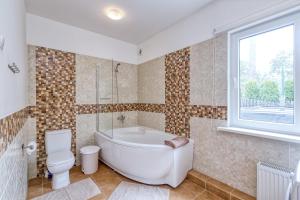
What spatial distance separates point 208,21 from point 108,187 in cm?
275

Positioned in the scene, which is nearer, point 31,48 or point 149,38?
point 31,48

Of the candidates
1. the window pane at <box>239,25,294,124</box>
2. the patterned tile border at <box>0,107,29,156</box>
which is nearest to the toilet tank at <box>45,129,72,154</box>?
the patterned tile border at <box>0,107,29,156</box>

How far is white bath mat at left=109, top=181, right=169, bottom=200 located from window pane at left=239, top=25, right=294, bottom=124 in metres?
1.45

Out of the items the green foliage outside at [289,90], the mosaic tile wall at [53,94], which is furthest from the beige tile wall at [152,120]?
the green foliage outside at [289,90]

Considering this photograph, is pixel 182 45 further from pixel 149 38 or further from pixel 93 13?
pixel 93 13

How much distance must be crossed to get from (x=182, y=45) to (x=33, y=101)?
2.55m

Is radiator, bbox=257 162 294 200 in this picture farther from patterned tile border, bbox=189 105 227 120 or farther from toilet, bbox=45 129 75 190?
toilet, bbox=45 129 75 190

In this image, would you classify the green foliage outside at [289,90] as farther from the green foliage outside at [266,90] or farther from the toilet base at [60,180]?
the toilet base at [60,180]

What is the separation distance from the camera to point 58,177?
215 centimetres

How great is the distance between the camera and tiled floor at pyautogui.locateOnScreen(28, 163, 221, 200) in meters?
1.97

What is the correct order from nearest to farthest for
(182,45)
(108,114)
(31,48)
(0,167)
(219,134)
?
1. (0,167)
2. (219,134)
3. (31,48)
4. (182,45)
5. (108,114)

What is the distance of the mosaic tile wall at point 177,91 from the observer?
98.8 inches

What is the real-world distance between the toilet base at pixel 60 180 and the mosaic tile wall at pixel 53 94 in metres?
0.53

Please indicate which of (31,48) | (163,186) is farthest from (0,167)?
(31,48)
